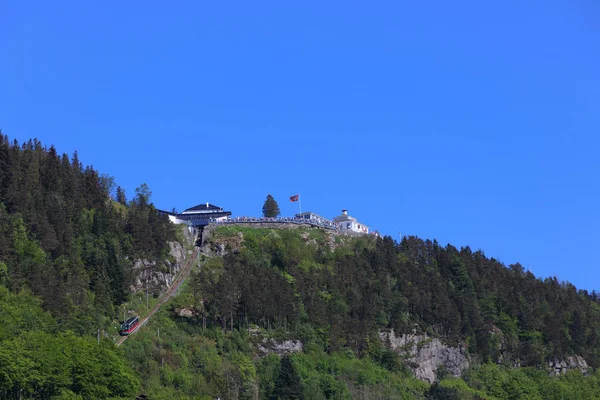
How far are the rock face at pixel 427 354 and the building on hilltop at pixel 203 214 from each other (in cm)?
3904

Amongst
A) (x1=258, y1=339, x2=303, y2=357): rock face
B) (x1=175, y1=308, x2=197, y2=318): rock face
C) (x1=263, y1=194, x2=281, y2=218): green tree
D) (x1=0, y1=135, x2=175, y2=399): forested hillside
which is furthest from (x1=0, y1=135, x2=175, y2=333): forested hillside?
(x1=263, y1=194, x2=281, y2=218): green tree

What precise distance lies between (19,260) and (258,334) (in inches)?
1216

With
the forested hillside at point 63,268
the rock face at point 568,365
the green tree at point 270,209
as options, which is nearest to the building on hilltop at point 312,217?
the green tree at point 270,209

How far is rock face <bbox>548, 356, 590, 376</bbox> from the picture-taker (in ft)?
557

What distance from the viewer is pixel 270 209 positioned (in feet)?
614

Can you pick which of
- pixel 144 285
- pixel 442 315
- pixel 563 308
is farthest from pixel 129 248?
pixel 563 308

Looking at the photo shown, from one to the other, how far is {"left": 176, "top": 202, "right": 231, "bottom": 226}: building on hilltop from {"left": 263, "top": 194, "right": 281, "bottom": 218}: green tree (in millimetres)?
6700

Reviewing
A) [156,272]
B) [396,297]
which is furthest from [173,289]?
[396,297]

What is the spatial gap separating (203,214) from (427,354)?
50.1 meters

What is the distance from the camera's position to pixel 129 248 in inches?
5630

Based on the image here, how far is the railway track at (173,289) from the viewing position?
130 meters

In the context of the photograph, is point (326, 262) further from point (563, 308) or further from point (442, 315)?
point (563, 308)

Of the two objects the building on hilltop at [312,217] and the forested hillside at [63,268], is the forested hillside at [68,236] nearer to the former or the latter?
the forested hillside at [63,268]

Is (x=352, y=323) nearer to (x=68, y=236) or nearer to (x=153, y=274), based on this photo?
(x=153, y=274)
